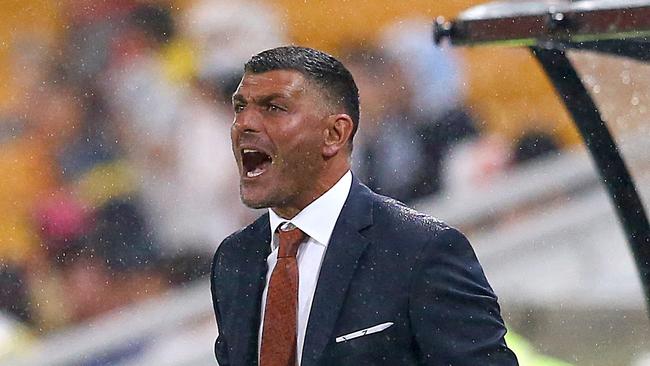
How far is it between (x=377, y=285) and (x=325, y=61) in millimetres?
284

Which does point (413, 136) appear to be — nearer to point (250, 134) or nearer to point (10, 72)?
point (10, 72)

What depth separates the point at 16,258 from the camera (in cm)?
421

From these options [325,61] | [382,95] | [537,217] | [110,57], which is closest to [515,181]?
[537,217]

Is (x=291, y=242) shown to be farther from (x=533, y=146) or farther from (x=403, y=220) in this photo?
(x=533, y=146)

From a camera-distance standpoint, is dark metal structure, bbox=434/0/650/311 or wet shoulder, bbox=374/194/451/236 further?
dark metal structure, bbox=434/0/650/311

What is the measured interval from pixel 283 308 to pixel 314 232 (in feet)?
0.34

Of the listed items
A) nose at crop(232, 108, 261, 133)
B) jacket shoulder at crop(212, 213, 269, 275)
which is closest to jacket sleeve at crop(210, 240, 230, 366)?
jacket shoulder at crop(212, 213, 269, 275)

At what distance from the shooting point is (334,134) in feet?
6.19

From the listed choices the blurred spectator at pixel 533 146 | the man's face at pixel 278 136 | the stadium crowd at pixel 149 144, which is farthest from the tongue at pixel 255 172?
the blurred spectator at pixel 533 146

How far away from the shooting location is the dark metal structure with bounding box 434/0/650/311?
1996 mm

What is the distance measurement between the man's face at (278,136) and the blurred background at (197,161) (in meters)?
2.00

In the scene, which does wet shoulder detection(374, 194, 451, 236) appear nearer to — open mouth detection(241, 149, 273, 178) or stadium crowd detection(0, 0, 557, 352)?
open mouth detection(241, 149, 273, 178)

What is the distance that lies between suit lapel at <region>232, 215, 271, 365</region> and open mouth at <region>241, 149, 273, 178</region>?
139 millimetres

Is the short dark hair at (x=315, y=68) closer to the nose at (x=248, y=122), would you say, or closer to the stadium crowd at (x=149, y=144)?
the nose at (x=248, y=122)
